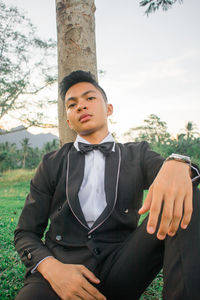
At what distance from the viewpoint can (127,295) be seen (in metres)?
1.51

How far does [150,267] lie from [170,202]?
53 cm

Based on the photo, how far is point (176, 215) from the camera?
46.7 inches

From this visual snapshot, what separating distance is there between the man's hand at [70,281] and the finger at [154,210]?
509 mm

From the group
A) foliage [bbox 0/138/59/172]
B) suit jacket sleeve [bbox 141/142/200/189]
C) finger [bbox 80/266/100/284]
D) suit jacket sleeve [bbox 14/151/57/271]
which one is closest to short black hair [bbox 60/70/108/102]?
suit jacket sleeve [bbox 14/151/57/271]

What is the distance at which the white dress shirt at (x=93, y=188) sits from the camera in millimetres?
1756

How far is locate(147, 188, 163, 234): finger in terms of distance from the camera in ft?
3.88

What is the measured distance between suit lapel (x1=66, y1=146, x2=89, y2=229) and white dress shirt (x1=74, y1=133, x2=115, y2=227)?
58 mm

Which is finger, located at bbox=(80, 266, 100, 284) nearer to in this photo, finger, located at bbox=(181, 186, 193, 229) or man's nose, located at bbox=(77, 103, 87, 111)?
finger, located at bbox=(181, 186, 193, 229)

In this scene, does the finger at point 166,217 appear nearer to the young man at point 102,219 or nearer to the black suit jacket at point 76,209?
the young man at point 102,219

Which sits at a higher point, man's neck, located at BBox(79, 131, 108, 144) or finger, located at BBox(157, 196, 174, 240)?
man's neck, located at BBox(79, 131, 108, 144)

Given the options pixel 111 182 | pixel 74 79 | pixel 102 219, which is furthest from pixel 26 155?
pixel 102 219

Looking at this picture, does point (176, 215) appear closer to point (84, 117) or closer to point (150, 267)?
point (150, 267)

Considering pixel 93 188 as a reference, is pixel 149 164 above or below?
above

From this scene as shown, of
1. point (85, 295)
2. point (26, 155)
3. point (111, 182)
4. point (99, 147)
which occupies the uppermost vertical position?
point (26, 155)
